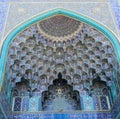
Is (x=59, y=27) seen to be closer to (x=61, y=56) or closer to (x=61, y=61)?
(x=61, y=56)

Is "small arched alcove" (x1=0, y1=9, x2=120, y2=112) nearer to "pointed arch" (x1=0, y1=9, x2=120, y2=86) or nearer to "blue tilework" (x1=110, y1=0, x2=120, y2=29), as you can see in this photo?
"pointed arch" (x1=0, y1=9, x2=120, y2=86)

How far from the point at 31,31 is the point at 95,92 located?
236cm

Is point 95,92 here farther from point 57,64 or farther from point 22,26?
point 22,26

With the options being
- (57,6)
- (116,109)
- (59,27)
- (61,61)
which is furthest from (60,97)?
(57,6)

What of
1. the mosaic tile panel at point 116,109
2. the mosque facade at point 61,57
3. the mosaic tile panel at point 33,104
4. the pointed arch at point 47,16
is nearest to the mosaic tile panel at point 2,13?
the mosque facade at point 61,57

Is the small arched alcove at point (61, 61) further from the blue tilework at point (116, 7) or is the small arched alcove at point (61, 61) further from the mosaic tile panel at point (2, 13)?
the blue tilework at point (116, 7)

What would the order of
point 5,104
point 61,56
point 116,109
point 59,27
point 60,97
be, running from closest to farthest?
point 5,104 → point 116,109 → point 60,97 → point 61,56 → point 59,27

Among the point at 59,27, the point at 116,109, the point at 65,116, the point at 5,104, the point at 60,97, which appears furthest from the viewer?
the point at 59,27

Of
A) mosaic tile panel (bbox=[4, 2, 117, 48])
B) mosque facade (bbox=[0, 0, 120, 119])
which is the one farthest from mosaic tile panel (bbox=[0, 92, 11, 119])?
mosaic tile panel (bbox=[4, 2, 117, 48])

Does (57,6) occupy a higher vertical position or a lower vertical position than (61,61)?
higher

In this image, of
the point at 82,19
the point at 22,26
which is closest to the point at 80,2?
the point at 82,19

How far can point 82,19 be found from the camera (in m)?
6.68

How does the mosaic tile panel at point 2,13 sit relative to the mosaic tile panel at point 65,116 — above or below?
above

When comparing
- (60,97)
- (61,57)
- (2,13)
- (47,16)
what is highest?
(2,13)
